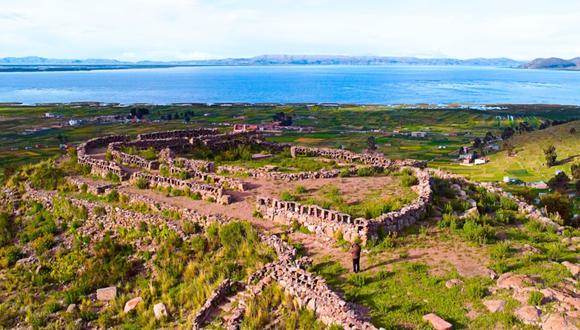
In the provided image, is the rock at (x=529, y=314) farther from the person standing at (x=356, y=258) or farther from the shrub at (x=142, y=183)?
the shrub at (x=142, y=183)

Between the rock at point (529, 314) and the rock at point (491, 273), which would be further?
the rock at point (491, 273)

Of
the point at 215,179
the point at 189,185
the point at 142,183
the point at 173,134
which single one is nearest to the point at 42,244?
the point at 142,183

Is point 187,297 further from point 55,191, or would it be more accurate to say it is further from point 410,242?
point 55,191

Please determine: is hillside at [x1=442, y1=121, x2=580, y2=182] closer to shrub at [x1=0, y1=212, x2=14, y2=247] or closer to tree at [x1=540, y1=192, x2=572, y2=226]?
tree at [x1=540, y1=192, x2=572, y2=226]

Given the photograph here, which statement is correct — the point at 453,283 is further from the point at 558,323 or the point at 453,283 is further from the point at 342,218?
the point at 342,218

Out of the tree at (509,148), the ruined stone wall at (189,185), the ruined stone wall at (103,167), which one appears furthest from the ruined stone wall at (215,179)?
the tree at (509,148)

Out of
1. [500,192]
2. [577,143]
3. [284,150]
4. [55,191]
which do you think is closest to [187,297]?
[55,191]
